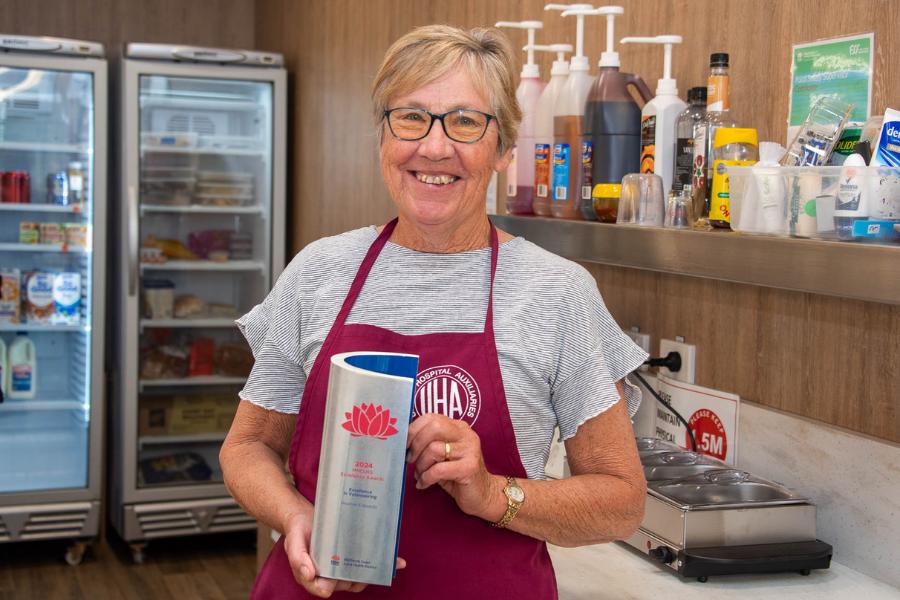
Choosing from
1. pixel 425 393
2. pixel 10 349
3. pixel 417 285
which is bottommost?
pixel 10 349

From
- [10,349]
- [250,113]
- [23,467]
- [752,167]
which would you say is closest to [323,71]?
[250,113]

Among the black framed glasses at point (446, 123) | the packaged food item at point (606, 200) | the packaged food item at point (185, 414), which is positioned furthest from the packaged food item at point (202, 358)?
the black framed glasses at point (446, 123)

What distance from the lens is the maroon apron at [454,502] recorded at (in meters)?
1.37

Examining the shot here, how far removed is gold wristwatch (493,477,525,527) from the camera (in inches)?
51.6

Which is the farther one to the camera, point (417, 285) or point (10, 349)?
point (10, 349)

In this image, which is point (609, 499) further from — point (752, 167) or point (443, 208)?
point (752, 167)

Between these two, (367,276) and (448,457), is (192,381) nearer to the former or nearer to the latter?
(367,276)

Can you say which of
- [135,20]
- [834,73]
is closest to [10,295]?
[135,20]

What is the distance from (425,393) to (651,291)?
3.62 ft

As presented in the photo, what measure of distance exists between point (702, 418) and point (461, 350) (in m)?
0.96

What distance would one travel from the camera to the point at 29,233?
443cm

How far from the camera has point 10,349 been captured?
179 inches

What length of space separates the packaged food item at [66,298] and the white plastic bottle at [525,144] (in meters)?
2.63

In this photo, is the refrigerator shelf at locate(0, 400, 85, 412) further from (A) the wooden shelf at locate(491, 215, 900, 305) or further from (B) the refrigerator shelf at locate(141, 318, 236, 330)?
(A) the wooden shelf at locate(491, 215, 900, 305)
